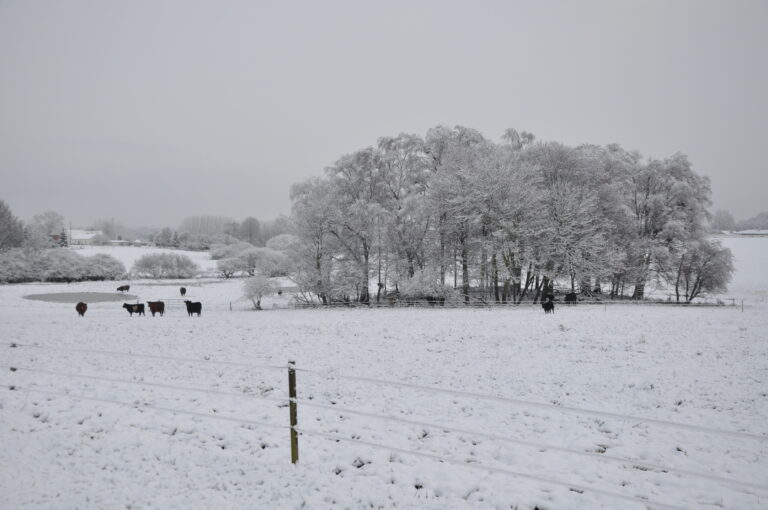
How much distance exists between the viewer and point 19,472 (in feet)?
18.0

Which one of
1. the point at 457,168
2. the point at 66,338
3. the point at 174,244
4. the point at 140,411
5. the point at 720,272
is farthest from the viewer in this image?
the point at 174,244

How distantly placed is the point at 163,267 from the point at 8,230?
24.3m

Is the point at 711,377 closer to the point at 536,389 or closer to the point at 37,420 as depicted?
the point at 536,389

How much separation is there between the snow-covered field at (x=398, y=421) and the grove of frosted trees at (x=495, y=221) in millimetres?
13556

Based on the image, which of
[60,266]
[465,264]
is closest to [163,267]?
[60,266]

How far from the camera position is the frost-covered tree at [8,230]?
63372 millimetres

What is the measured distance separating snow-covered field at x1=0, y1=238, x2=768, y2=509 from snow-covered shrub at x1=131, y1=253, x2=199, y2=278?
69455mm

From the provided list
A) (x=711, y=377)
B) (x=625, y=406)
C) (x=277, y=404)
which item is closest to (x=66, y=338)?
(x=277, y=404)

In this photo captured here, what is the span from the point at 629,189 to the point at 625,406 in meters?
32.0

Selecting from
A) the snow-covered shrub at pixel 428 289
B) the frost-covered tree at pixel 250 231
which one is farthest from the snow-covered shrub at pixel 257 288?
the frost-covered tree at pixel 250 231

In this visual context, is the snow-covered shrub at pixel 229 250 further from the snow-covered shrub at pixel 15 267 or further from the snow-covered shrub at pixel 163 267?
the snow-covered shrub at pixel 15 267

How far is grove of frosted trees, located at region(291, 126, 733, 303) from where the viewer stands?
28.9 meters

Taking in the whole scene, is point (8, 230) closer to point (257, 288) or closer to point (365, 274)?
point (257, 288)

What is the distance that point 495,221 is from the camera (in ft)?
95.0
